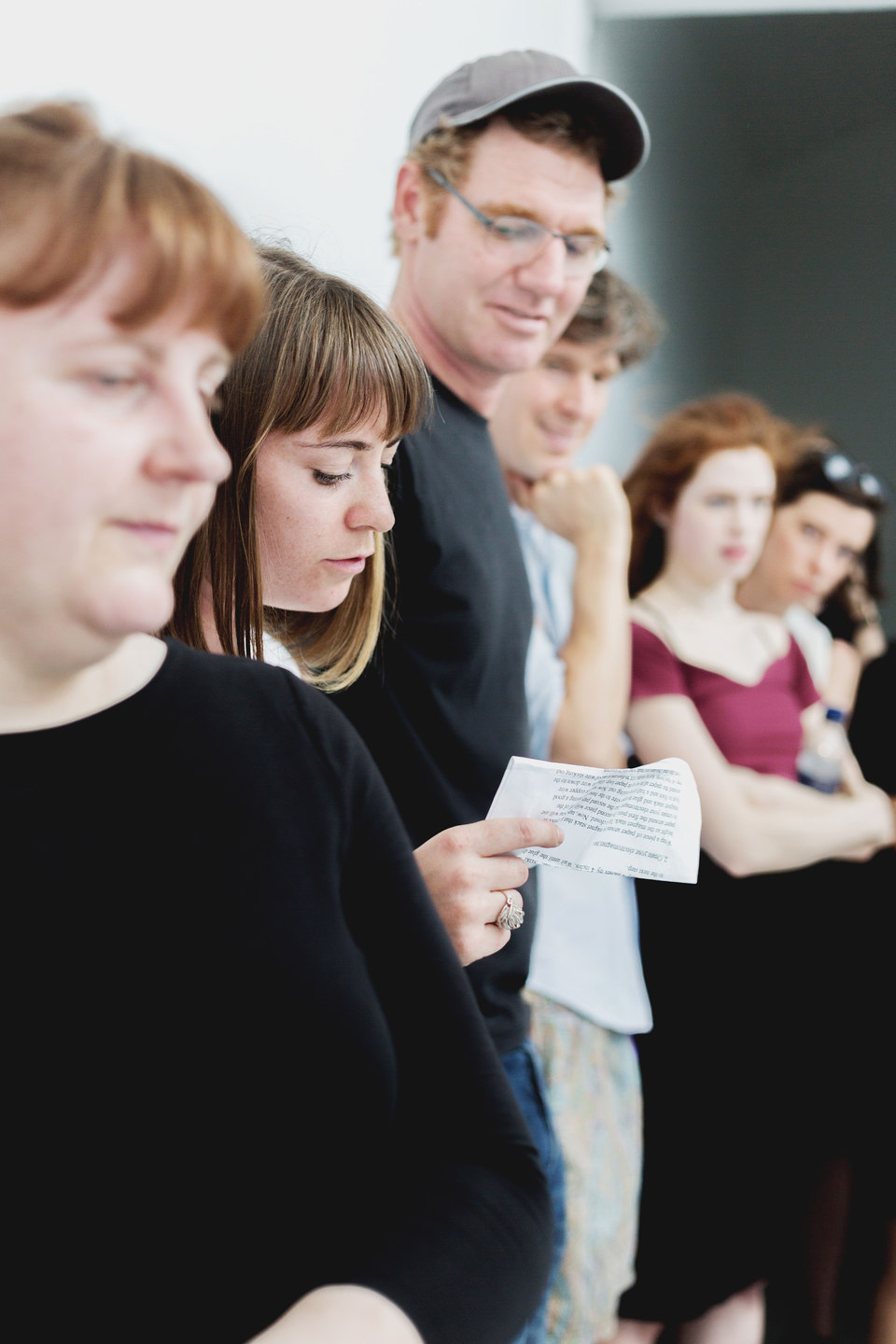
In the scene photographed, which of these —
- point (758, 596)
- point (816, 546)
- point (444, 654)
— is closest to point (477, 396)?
point (444, 654)

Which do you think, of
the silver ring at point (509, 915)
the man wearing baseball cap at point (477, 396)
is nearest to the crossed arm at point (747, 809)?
the man wearing baseball cap at point (477, 396)

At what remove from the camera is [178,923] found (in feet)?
1.28

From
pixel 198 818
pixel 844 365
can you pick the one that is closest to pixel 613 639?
pixel 198 818

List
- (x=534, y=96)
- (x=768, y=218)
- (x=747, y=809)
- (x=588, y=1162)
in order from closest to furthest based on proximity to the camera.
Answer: (x=534, y=96) < (x=588, y=1162) < (x=747, y=809) < (x=768, y=218)

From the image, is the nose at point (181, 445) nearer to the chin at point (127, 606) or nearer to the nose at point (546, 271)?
the chin at point (127, 606)

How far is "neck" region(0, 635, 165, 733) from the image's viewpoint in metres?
0.36

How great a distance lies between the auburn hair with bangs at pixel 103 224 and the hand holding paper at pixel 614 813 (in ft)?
0.81

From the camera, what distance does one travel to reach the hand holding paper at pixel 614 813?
0.45 m

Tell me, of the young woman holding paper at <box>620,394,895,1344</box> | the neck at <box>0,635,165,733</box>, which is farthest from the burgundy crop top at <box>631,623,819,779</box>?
the neck at <box>0,635,165,733</box>

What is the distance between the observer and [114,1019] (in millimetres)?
376

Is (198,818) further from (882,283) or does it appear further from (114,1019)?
(882,283)

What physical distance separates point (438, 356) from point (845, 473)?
1.46 m

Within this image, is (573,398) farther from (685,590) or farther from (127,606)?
(127,606)

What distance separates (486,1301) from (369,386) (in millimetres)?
384
